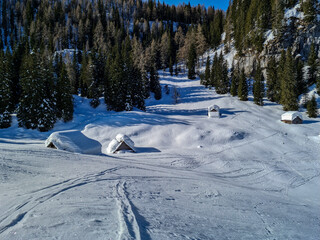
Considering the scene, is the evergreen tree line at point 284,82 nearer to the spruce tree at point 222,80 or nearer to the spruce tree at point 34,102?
the spruce tree at point 222,80

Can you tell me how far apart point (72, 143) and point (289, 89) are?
156ft

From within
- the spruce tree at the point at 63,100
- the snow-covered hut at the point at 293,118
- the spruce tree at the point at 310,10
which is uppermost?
the spruce tree at the point at 310,10

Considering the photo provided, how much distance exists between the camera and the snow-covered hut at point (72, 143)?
712 inches

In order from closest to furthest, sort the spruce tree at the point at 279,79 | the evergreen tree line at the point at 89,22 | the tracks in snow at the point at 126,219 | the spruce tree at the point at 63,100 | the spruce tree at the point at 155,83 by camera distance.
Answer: the tracks in snow at the point at 126,219 → the spruce tree at the point at 63,100 → the spruce tree at the point at 279,79 → the spruce tree at the point at 155,83 → the evergreen tree line at the point at 89,22

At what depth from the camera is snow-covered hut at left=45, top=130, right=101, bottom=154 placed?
18.1 m

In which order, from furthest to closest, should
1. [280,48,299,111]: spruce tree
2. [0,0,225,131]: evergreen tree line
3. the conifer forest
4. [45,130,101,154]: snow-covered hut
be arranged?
1. [280,48,299,111]: spruce tree
2. the conifer forest
3. [0,0,225,131]: evergreen tree line
4. [45,130,101,154]: snow-covered hut

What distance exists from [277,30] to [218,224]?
6687cm

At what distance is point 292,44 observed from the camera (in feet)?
180

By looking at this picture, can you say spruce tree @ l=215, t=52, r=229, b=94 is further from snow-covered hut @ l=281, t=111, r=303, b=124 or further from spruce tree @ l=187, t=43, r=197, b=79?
snow-covered hut @ l=281, t=111, r=303, b=124

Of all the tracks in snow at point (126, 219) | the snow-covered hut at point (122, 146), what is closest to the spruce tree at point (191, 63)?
the snow-covered hut at point (122, 146)

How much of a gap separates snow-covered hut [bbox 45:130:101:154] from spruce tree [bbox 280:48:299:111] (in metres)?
44.0

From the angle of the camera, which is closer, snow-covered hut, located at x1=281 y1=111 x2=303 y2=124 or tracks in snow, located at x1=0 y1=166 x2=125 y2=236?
tracks in snow, located at x1=0 y1=166 x2=125 y2=236

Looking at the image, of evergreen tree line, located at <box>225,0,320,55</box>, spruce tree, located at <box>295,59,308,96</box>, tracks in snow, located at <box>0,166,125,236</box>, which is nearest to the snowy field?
tracks in snow, located at <box>0,166,125,236</box>

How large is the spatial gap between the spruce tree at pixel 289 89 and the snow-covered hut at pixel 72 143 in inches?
1732
